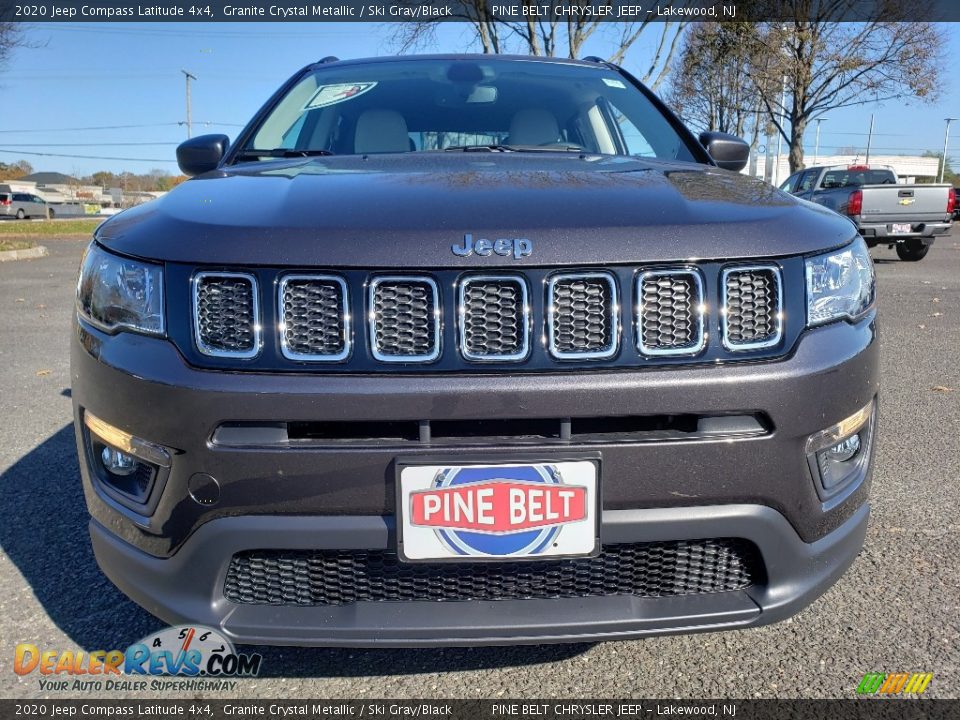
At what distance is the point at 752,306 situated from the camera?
1.54 metres

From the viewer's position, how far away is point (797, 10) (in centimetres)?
2225

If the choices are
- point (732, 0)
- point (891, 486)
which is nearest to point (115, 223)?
point (891, 486)

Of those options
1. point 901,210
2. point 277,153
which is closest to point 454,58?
point 277,153

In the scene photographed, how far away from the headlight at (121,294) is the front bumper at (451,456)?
39 millimetres

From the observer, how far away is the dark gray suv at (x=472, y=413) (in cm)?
144

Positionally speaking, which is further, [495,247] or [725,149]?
[725,149]

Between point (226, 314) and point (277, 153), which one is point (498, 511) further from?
point (277, 153)

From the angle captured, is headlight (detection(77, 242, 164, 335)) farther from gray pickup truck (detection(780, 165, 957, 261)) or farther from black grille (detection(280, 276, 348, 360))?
gray pickup truck (detection(780, 165, 957, 261))

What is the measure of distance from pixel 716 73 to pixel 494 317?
1065 inches

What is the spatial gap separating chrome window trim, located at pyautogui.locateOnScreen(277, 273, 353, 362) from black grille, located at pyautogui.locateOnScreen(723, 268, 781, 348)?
72 cm

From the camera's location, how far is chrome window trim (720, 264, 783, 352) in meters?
1.51

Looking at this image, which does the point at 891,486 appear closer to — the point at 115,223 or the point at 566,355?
the point at 566,355

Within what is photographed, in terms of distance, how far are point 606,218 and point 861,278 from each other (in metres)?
0.62

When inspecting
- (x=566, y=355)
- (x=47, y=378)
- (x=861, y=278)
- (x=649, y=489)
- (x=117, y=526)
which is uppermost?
(x=861, y=278)
